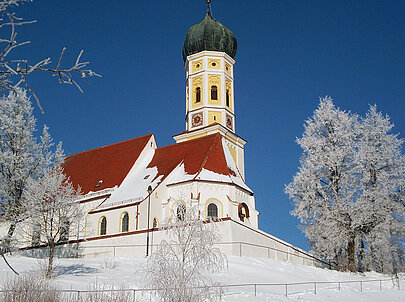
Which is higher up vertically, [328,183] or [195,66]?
[195,66]

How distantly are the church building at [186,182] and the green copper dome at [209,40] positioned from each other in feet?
1.10

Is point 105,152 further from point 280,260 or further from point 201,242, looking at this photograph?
point 201,242

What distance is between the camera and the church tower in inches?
1806

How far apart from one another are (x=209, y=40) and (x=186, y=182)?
2107cm

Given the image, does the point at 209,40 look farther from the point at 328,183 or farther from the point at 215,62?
the point at 328,183

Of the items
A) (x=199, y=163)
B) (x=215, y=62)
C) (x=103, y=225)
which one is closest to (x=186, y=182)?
(x=199, y=163)

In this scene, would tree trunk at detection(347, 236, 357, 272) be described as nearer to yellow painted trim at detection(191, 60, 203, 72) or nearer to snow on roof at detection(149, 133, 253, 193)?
snow on roof at detection(149, 133, 253, 193)

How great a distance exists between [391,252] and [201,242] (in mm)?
17356

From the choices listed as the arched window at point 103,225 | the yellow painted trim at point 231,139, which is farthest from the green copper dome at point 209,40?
the arched window at point 103,225

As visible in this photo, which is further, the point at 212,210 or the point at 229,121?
the point at 229,121


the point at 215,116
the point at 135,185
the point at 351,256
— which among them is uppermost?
the point at 215,116

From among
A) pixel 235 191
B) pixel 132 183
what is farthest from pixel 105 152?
pixel 235 191

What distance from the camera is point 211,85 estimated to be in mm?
46969

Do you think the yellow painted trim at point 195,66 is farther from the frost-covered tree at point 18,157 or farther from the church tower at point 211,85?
the frost-covered tree at point 18,157
